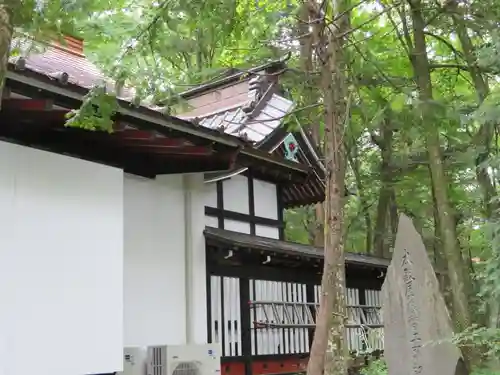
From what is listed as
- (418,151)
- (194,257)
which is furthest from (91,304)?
(418,151)

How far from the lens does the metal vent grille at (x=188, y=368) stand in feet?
28.3

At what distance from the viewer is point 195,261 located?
9969 mm

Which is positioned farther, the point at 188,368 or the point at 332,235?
the point at 188,368

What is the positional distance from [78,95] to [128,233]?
2995 mm

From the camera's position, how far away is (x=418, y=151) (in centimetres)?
1678

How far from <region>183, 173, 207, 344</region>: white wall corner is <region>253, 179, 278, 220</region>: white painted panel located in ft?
6.48

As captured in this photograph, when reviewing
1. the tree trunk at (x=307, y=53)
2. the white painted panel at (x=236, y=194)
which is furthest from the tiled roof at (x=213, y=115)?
the white painted panel at (x=236, y=194)

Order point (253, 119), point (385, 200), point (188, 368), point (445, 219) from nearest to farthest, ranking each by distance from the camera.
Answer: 1. point (188, 368)
2. point (445, 219)
3. point (253, 119)
4. point (385, 200)

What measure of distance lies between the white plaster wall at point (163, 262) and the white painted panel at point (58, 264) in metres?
1.35

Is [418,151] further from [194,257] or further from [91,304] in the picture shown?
[91,304]

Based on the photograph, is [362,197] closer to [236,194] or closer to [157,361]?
[236,194]

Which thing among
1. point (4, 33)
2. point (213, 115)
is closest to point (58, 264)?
point (4, 33)

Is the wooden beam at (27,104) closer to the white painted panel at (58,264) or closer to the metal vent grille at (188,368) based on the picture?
the white painted panel at (58,264)

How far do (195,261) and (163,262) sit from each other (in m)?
0.66
